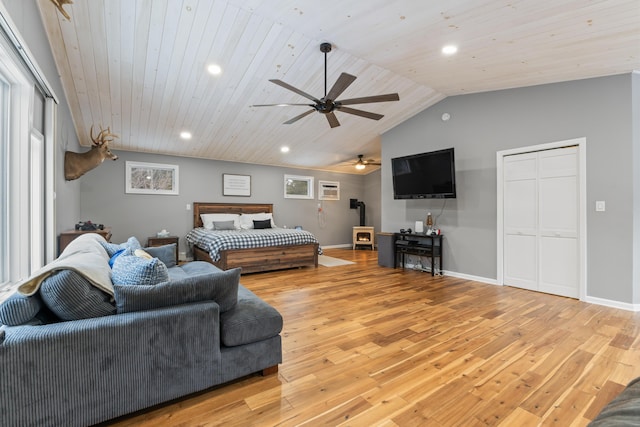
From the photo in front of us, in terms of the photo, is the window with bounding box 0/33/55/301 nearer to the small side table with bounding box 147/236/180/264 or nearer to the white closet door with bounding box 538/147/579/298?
the small side table with bounding box 147/236/180/264

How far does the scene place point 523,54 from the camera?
127 inches

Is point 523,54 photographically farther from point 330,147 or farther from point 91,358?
point 91,358

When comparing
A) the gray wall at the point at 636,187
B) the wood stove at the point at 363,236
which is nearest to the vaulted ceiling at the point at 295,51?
the gray wall at the point at 636,187

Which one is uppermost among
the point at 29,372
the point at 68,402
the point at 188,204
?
the point at 188,204

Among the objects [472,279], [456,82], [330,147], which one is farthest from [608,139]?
[330,147]

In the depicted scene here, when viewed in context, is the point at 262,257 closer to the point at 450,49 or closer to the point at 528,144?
the point at 450,49

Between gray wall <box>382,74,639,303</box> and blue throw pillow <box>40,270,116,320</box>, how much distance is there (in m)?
4.99

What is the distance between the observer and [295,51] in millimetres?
3539

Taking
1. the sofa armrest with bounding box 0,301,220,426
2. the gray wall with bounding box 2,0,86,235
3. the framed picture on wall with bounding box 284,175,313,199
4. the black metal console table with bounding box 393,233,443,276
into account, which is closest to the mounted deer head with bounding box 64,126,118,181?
the gray wall with bounding box 2,0,86,235

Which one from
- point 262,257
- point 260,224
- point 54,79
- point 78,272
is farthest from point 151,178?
point 78,272

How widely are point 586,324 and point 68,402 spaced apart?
4332mm

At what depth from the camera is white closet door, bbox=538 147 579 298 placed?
12.5 feet

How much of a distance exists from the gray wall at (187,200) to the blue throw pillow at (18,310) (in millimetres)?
3531

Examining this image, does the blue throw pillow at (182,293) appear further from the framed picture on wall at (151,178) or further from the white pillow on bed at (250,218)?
the framed picture on wall at (151,178)
